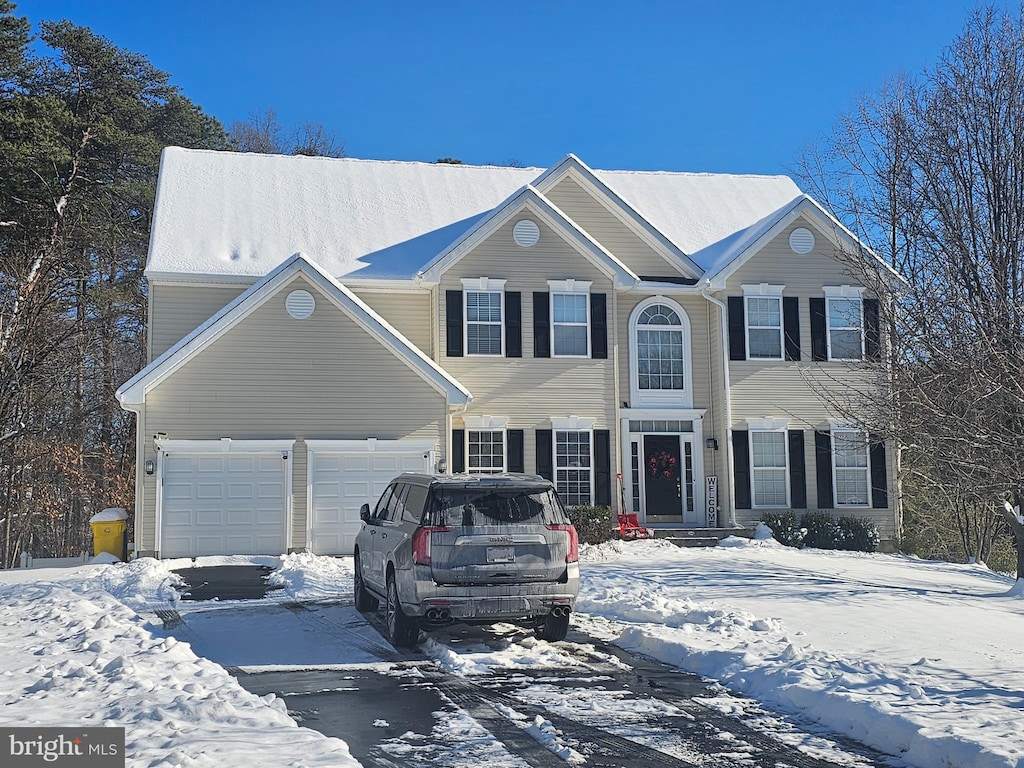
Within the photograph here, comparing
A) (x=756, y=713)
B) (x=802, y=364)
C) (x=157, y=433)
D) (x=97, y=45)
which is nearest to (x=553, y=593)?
(x=756, y=713)

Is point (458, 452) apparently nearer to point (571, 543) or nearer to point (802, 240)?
point (802, 240)

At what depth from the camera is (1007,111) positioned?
51.0 feet

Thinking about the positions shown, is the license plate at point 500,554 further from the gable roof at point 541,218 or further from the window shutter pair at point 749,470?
the window shutter pair at point 749,470

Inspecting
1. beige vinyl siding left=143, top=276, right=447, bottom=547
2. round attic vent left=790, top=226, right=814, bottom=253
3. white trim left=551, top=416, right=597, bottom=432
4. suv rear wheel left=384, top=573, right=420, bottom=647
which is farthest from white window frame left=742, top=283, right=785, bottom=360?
suv rear wheel left=384, top=573, right=420, bottom=647

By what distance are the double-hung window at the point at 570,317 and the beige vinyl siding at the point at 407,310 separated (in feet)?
9.76

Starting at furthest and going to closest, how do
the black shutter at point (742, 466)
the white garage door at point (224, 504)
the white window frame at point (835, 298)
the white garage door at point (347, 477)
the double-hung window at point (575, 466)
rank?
the white window frame at point (835, 298) < the black shutter at point (742, 466) < the double-hung window at point (575, 466) < the white garage door at point (347, 477) < the white garage door at point (224, 504)

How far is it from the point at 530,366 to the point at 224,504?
7601mm

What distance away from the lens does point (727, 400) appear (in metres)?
24.4

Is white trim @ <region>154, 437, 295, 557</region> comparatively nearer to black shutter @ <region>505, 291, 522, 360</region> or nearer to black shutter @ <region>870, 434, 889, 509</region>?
black shutter @ <region>505, 291, 522, 360</region>

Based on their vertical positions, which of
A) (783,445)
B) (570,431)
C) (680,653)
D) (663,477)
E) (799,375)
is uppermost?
(799,375)

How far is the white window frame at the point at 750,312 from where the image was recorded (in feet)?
81.6

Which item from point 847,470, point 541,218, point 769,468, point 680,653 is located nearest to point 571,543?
point 680,653

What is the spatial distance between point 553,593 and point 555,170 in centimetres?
1659

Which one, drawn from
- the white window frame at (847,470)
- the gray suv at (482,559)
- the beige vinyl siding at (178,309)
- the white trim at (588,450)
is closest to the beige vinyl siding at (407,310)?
the beige vinyl siding at (178,309)
